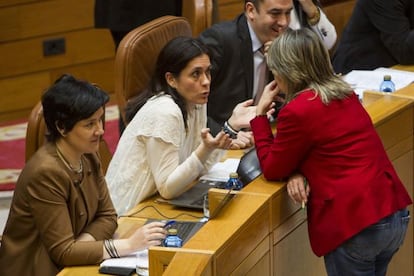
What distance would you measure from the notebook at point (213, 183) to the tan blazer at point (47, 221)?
16.6 inches

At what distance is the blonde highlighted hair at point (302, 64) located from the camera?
3.09 metres

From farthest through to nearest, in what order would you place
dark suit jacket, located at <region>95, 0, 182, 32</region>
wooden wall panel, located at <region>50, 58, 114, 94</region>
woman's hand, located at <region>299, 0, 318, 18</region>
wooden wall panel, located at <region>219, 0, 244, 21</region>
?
wooden wall panel, located at <region>219, 0, 244, 21</region>
wooden wall panel, located at <region>50, 58, 114, 94</region>
dark suit jacket, located at <region>95, 0, 182, 32</region>
woman's hand, located at <region>299, 0, 318, 18</region>

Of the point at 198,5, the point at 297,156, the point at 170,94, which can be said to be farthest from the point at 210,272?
the point at 198,5

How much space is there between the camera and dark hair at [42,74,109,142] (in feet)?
10.3

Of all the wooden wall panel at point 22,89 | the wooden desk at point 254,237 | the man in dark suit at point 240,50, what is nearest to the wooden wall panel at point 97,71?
the wooden wall panel at point 22,89

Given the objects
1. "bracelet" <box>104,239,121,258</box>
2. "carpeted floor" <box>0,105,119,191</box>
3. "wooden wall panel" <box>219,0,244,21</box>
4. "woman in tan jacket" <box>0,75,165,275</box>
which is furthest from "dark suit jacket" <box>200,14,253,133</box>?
"wooden wall panel" <box>219,0,244,21</box>

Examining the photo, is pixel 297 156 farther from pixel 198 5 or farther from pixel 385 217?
pixel 198 5

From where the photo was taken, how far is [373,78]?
15.0 ft

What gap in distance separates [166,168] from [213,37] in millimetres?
855

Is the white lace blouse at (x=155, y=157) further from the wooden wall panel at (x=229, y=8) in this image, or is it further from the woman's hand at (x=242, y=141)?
the wooden wall panel at (x=229, y=8)

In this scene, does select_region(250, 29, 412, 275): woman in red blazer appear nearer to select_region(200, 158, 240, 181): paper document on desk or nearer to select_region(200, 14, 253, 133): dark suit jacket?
select_region(200, 158, 240, 181): paper document on desk

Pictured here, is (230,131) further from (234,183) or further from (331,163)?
(331,163)

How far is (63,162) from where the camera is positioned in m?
3.13

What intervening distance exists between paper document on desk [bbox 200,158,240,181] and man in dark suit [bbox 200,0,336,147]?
0.28m
